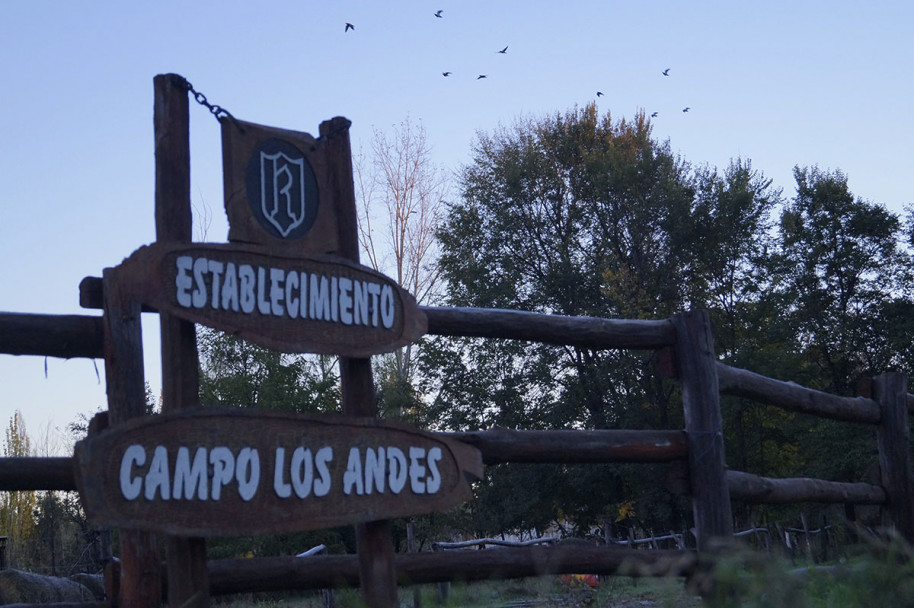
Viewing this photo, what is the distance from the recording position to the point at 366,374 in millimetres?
4098

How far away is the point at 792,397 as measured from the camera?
18.8ft

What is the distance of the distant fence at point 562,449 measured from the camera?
3.45 m

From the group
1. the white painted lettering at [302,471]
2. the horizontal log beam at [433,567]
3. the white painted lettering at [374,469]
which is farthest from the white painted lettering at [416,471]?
the white painted lettering at [302,471]

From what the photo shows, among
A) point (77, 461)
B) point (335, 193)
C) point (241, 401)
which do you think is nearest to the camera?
point (77, 461)

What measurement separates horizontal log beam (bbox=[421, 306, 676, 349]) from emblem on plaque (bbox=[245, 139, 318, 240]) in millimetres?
711

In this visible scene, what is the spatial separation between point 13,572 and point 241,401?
803 inches

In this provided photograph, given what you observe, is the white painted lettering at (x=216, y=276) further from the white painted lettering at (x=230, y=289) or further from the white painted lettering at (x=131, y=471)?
the white painted lettering at (x=131, y=471)

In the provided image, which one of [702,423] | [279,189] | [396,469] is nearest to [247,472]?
[396,469]

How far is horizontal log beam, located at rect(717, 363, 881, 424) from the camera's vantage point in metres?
5.18

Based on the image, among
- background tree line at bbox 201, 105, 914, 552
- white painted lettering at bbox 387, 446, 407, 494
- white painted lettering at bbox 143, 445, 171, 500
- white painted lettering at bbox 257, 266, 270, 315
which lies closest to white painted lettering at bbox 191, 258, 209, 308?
white painted lettering at bbox 257, 266, 270, 315

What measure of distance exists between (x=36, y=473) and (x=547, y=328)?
244cm

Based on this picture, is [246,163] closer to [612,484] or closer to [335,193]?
[335,193]

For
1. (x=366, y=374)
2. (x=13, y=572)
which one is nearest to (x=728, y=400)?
(x=13, y=572)

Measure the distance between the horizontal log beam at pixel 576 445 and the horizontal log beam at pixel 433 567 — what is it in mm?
437
